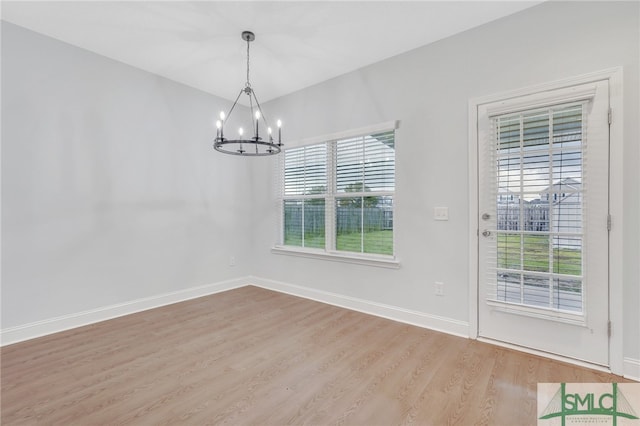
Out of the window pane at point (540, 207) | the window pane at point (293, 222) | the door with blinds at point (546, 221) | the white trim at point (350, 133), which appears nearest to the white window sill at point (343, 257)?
the window pane at point (293, 222)

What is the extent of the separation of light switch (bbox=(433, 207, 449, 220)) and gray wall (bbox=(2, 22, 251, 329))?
2926 millimetres

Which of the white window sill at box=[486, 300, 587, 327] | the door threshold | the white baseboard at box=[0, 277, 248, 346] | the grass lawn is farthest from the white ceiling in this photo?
the door threshold

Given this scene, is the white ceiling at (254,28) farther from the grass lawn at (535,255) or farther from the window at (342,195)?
the grass lawn at (535,255)

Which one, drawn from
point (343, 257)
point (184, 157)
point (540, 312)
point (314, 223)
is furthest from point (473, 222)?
point (184, 157)

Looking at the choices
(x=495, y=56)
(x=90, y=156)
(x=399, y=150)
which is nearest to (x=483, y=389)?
(x=399, y=150)

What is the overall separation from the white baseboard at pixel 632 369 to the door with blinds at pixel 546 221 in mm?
101

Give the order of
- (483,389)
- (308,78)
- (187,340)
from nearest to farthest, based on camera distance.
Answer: (483,389) → (187,340) → (308,78)

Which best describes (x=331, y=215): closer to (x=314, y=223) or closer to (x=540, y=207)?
(x=314, y=223)

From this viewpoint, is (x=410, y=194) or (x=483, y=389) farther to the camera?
(x=410, y=194)

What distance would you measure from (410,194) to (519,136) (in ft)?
3.43

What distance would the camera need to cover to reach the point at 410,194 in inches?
121

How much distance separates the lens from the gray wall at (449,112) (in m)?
2.07

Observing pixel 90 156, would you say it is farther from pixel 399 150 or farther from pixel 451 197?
pixel 451 197

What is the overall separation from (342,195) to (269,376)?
219 cm
